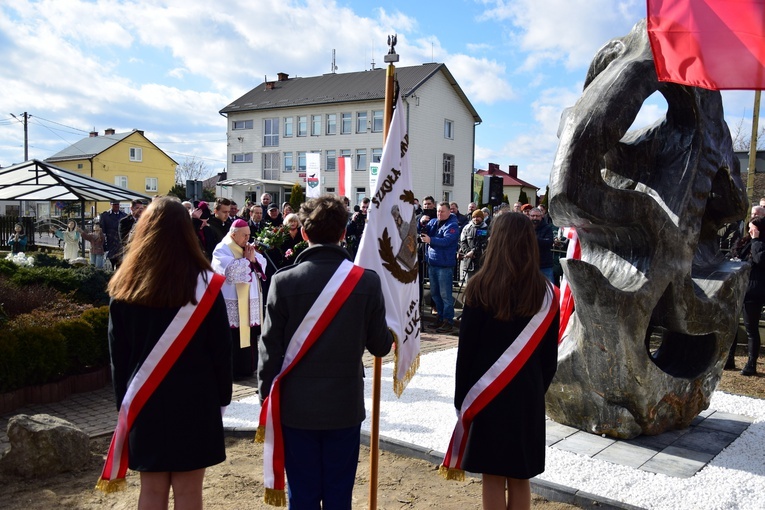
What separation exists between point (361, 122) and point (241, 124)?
36.9 feet

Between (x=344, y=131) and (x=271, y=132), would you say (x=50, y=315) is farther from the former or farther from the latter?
(x=271, y=132)

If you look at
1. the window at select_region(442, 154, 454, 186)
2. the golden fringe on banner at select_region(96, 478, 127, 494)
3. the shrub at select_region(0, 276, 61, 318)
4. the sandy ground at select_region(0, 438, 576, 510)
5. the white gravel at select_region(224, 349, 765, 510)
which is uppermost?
the window at select_region(442, 154, 454, 186)

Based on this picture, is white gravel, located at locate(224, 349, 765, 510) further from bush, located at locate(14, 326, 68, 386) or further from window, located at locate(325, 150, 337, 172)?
window, located at locate(325, 150, 337, 172)

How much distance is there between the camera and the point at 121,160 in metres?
57.6

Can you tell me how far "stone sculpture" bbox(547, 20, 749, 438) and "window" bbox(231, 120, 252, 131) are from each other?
4370cm

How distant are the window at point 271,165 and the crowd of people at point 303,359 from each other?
44.0 meters

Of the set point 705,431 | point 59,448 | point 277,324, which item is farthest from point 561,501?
point 59,448

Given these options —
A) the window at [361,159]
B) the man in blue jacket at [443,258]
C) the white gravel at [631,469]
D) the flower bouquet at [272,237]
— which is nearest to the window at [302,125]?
the window at [361,159]

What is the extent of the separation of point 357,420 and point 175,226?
1.30 metres

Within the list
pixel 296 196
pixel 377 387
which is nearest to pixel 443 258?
pixel 377 387

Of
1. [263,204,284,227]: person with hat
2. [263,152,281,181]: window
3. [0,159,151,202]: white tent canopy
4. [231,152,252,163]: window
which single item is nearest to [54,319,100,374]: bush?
[263,204,284,227]: person with hat

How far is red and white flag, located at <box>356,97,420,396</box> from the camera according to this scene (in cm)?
429

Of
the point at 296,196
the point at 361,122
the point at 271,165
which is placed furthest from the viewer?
the point at 271,165

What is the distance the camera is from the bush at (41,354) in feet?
22.4
